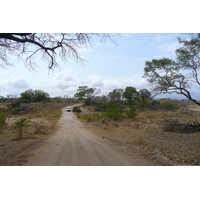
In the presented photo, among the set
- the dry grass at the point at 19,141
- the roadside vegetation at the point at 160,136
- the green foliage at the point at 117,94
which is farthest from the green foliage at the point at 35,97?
the dry grass at the point at 19,141

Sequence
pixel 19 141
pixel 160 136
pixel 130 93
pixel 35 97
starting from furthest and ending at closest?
1. pixel 35 97
2. pixel 130 93
3. pixel 160 136
4. pixel 19 141

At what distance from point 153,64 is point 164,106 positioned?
3302cm

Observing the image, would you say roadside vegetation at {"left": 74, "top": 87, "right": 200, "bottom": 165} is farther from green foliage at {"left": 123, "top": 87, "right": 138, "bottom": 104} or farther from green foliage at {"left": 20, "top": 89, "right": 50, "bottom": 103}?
green foliage at {"left": 20, "top": 89, "right": 50, "bottom": 103}

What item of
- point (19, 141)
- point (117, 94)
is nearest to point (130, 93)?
point (117, 94)

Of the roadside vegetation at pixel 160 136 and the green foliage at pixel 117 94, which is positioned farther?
the green foliage at pixel 117 94

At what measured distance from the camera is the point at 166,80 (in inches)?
401

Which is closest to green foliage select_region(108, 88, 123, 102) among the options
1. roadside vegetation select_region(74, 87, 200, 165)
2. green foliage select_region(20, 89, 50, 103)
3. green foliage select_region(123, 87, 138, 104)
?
green foliage select_region(123, 87, 138, 104)

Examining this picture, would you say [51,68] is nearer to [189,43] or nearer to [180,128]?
[189,43]

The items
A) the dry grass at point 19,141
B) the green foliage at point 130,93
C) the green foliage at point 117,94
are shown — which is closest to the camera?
the dry grass at point 19,141

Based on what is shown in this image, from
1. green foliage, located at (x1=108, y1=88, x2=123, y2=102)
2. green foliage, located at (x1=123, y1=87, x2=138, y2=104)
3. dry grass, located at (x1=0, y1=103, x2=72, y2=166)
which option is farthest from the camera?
green foliage, located at (x1=108, y1=88, x2=123, y2=102)

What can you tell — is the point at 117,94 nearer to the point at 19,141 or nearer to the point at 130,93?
the point at 130,93

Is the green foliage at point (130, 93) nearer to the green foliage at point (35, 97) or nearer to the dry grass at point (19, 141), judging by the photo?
the green foliage at point (35, 97)

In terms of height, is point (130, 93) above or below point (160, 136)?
above

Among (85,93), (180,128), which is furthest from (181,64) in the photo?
(85,93)
